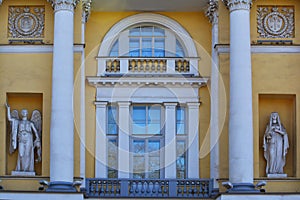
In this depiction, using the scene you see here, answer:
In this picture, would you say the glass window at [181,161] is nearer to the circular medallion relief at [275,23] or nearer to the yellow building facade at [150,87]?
the yellow building facade at [150,87]

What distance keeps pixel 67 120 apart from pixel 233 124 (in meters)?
3.94

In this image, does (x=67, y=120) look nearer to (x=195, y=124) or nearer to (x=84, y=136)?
(x=84, y=136)

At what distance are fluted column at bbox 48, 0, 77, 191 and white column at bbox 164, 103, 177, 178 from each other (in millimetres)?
2693

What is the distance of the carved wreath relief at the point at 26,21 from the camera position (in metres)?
25.3

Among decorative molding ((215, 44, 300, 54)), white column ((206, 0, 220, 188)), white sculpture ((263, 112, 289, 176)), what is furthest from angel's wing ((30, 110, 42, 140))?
white sculpture ((263, 112, 289, 176))

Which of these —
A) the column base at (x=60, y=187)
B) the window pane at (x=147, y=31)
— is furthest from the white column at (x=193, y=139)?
the column base at (x=60, y=187)

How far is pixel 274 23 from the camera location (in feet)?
83.0

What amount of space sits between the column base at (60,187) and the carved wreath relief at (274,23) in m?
6.09

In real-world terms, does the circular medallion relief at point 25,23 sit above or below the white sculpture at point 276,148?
above

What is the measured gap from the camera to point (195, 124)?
2558 centimetres

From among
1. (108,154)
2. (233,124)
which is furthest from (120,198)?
(233,124)

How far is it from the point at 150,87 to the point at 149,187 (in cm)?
267

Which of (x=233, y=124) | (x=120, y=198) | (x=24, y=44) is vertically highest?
(x=24, y=44)

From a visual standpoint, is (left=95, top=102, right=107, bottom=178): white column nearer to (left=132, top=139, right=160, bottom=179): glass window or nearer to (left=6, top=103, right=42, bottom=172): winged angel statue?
(left=132, top=139, right=160, bottom=179): glass window
